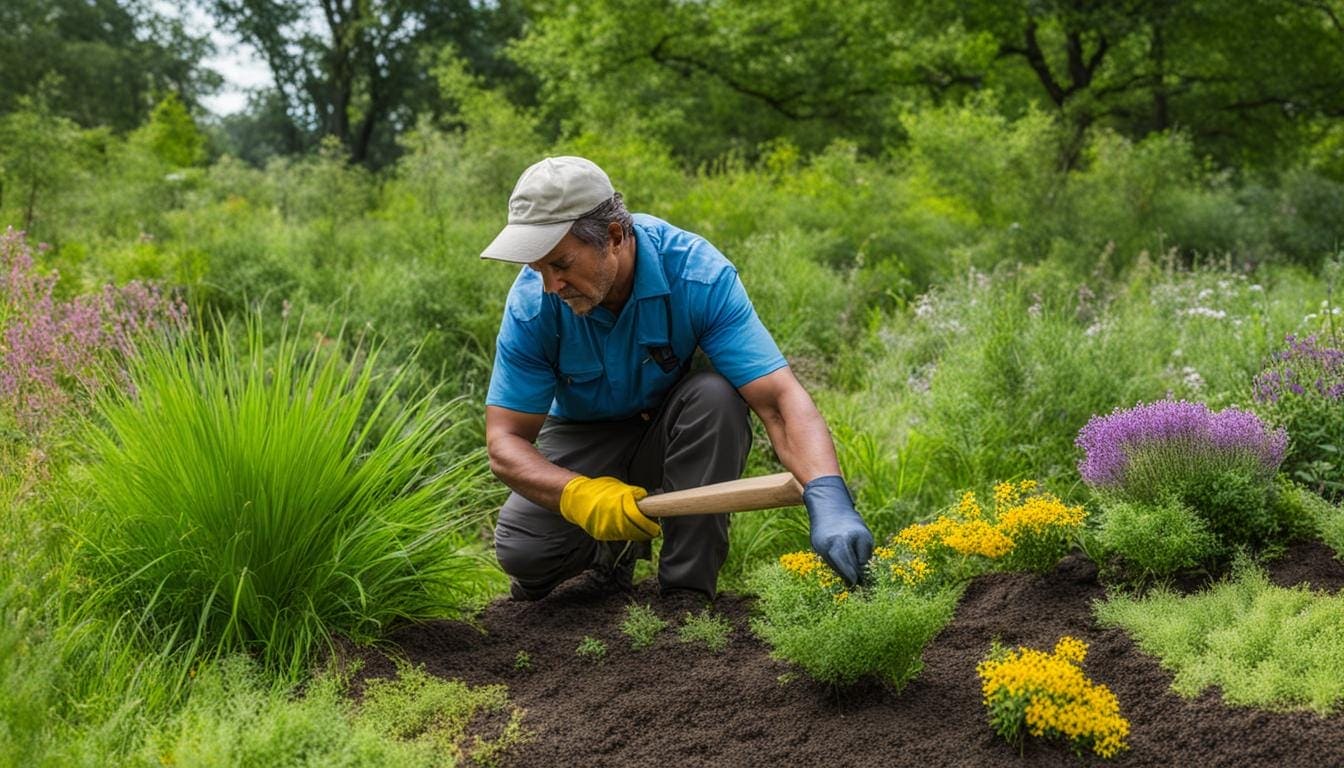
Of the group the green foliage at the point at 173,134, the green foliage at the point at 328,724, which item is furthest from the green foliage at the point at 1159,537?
the green foliage at the point at 173,134

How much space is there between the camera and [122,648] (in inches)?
112

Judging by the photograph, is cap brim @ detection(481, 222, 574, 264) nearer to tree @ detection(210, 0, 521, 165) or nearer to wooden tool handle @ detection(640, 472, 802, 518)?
wooden tool handle @ detection(640, 472, 802, 518)

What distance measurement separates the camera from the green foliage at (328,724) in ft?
7.94

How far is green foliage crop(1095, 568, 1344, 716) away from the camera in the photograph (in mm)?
2461

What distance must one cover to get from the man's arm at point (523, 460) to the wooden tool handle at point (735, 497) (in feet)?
1.09

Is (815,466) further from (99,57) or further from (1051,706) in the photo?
(99,57)

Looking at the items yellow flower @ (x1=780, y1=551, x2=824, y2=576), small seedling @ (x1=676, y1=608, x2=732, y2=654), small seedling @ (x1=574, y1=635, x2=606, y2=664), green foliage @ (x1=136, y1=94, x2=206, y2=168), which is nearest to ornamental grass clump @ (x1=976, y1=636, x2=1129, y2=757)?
yellow flower @ (x1=780, y1=551, x2=824, y2=576)

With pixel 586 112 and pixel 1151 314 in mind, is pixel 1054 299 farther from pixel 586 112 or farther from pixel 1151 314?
pixel 586 112

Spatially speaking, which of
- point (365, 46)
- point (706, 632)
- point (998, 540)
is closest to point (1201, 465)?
point (998, 540)

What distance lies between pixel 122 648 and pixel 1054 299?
553 cm

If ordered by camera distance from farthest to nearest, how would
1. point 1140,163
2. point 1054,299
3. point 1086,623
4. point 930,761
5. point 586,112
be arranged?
point 586,112, point 1140,163, point 1054,299, point 1086,623, point 930,761

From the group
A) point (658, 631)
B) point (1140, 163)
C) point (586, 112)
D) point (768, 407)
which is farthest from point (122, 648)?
point (586, 112)

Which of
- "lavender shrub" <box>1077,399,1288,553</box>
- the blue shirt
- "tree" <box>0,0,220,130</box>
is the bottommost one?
"lavender shrub" <box>1077,399,1288,553</box>

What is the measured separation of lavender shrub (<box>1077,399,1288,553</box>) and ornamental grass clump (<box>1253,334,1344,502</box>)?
1.00ft
